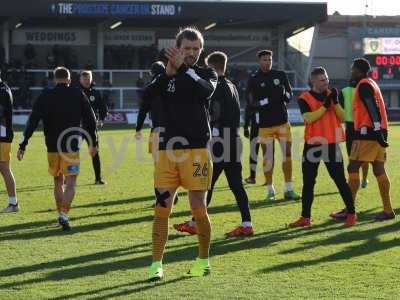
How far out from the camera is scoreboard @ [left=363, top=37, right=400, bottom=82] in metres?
38.7

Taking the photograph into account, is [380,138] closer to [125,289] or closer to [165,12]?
[125,289]

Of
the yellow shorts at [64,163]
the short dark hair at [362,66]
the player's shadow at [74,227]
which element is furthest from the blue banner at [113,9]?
the short dark hair at [362,66]

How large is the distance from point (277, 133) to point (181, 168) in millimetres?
5576

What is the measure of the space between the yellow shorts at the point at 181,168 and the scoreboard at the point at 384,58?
3245 centimetres

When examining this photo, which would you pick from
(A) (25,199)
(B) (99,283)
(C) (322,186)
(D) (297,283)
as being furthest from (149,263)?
(C) (322,186)

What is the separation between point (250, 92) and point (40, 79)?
2741 centimetres

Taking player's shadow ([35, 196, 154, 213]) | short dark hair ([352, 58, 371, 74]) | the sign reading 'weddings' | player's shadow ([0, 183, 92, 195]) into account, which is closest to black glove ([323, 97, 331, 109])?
short dark hair ([352, 58, 371, 74])

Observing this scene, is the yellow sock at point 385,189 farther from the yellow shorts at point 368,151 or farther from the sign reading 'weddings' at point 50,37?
the sign reading 'weddings' at point 50,37

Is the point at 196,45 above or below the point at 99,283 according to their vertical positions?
above

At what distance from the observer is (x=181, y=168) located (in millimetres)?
6891

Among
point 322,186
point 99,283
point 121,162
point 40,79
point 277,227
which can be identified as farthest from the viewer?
point 40,79

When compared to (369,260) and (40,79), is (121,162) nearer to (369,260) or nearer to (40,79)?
(369,260)

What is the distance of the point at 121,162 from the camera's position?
18.7m

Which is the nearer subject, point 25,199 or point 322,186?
point 25,199
